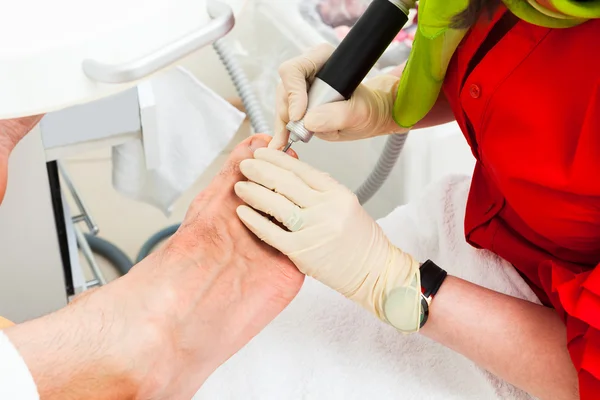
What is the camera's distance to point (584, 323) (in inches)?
29.2

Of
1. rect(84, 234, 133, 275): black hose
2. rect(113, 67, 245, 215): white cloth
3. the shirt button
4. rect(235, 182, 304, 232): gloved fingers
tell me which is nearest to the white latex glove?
rect(235, 182, 304, 232): gloved fingers

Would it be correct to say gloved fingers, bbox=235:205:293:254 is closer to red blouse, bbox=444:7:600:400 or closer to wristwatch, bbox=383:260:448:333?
wristwatch, bbox=383:260:448:333

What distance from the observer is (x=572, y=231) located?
0.78 metres

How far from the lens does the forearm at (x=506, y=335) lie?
78cm

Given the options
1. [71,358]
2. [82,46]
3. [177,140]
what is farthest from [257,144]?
[82,46]

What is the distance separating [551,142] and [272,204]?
1.18ft

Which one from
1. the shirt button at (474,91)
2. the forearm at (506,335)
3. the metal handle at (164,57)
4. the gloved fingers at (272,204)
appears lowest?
the forearm at (506,335)

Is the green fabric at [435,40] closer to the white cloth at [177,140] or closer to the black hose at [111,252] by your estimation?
the white cloth at [177,140]

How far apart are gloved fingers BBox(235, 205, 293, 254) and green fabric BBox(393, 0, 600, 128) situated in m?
0.31

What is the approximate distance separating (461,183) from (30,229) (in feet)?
2.36

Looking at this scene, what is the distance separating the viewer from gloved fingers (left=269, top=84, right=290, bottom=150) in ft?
3.11

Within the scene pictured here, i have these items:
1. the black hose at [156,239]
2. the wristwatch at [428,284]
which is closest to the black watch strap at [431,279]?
the wristwatch at [428,284]

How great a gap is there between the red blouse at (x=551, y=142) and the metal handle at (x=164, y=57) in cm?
41

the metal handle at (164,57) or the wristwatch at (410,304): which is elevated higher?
the metal handle at (164,57)
